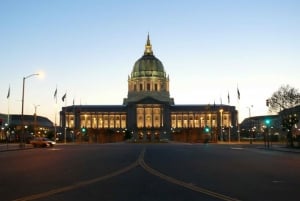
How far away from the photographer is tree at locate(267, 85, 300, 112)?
228 ft

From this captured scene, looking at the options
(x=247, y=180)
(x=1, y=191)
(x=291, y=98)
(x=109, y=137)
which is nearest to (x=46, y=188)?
(x=1, y=191)

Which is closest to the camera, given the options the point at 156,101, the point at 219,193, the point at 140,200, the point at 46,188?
the point at 140,200

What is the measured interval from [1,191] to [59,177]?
14.8 feet

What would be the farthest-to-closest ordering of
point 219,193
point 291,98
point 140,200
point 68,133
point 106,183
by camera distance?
point 68,133
point 291,98
point 106,183
point 219,193
point 140,200

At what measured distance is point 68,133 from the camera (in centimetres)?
17462

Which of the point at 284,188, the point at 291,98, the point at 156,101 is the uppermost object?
the point at 156,101

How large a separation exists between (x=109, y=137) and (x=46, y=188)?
119 metres

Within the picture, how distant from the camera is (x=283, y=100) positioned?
70188mm

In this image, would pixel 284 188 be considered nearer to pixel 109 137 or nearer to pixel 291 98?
pixel 291 98

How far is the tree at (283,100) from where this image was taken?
228 ft

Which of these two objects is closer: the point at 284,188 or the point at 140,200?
the point at 140,200

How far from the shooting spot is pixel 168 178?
712 inches

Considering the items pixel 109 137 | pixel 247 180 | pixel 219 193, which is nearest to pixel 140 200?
pixel 219 193

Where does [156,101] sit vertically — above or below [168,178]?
above
